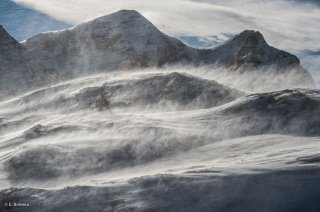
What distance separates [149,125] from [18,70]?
3101 cm

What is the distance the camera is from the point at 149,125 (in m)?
29.9

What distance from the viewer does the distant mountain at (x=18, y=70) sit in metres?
55.1

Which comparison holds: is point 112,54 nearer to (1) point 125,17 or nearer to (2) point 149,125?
(1) point 125,17

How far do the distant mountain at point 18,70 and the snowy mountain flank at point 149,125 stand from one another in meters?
0.12

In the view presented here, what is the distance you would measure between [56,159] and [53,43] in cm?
3343

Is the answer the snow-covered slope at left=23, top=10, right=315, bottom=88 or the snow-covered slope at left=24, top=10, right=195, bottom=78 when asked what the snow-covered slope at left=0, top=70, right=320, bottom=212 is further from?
the snow-covered slope at left=23, top=10, right=315, bottom=88

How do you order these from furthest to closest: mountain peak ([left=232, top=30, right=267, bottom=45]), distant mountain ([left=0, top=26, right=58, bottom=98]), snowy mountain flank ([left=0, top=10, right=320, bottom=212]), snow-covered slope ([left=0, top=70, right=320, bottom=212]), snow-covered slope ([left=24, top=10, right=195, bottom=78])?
mountain peak ([left=232, top=30, right=267, bottom=45])
snow-covered slope ([left=24, top=10, right=195, bottom=78])
distant mountain ([left=0, top=26, right=58, bottom=98])
snowy mountain flank ([left=0, top=10, right=320, bottom=212])
snow-covered slope ([left=0, top=70, right=320, bottom=212])

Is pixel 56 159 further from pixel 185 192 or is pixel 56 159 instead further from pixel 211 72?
pixel 211 72

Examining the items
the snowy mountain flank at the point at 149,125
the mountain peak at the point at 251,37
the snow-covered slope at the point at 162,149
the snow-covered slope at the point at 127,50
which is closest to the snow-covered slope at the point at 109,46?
the snow-covered slope at the point at 127,50

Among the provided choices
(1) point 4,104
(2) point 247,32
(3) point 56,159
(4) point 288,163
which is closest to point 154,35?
(2) point 247,32

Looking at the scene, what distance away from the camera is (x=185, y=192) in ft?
60.0

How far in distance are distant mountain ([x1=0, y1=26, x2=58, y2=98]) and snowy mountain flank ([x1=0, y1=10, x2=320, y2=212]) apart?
12 cm

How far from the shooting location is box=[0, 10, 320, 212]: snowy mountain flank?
18.4 metres

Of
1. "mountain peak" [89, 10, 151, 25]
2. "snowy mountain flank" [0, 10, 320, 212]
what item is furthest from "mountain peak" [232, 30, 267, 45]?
"mountain peak" [89, 10, 151, 25]
